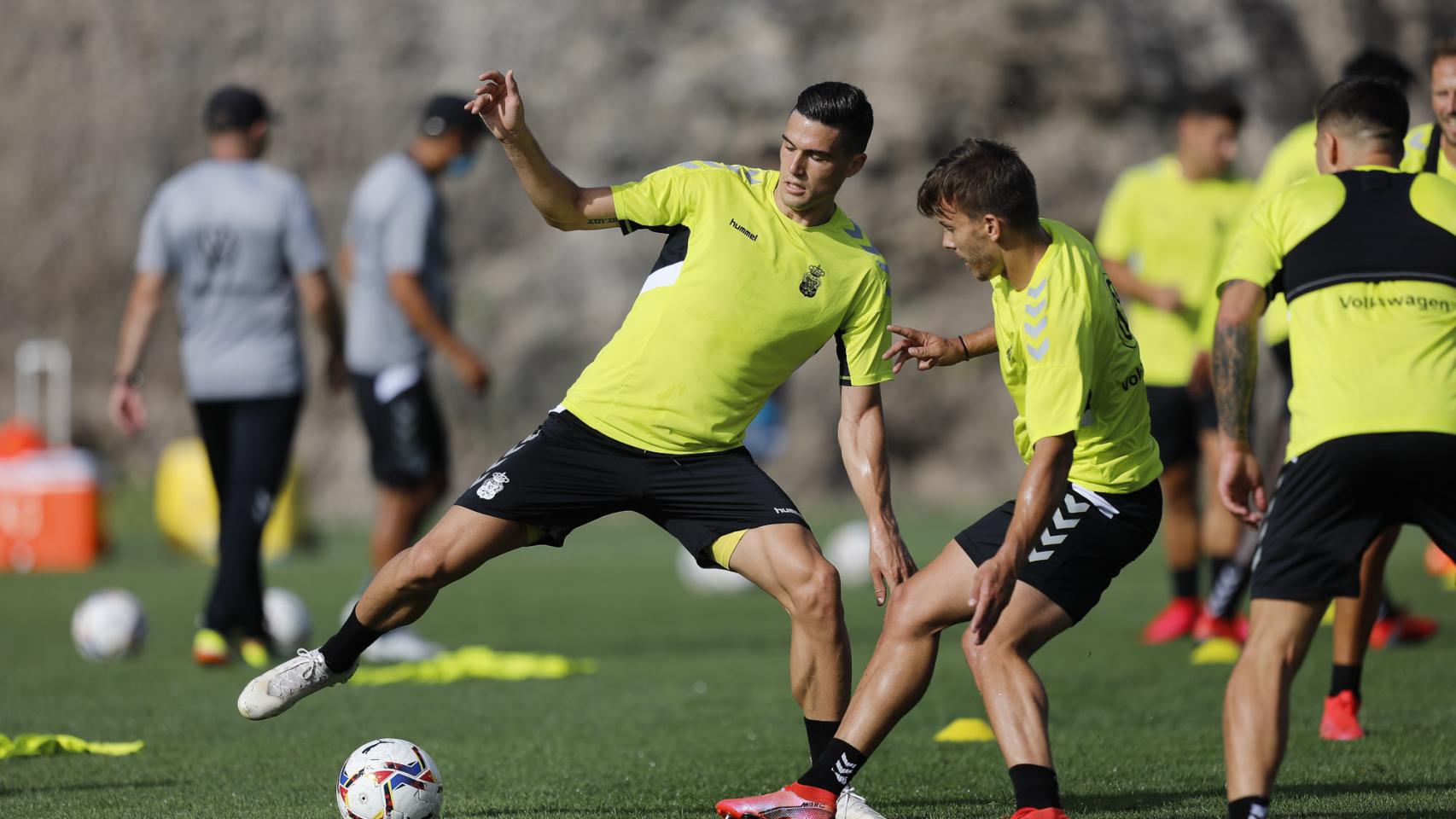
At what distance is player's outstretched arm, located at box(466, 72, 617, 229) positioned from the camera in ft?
17.6

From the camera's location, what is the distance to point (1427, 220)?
471 centimetres

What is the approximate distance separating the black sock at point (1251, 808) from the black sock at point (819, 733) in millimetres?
1392

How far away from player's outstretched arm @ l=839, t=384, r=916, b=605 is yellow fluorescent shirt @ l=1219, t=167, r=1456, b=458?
119cm

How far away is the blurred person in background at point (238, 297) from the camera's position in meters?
9.23

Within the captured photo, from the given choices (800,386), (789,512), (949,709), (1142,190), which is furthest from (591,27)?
(789,512)

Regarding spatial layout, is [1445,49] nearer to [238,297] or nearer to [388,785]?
[388,785]

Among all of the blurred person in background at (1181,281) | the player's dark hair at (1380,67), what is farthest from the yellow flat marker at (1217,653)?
the player's dark hair at (1380,67)

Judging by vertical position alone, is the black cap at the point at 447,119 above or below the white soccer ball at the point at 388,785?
above

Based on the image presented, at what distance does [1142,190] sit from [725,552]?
210 inches

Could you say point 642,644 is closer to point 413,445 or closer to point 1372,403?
point 413,445

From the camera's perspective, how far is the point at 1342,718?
21.6 feet

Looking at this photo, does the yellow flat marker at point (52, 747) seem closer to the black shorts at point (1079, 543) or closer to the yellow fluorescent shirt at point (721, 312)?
the yellow fluorescent shirt at point (721, 312)

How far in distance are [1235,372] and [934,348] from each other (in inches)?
38.1

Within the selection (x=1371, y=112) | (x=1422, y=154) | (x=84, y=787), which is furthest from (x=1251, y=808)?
(x=84, y=787)
